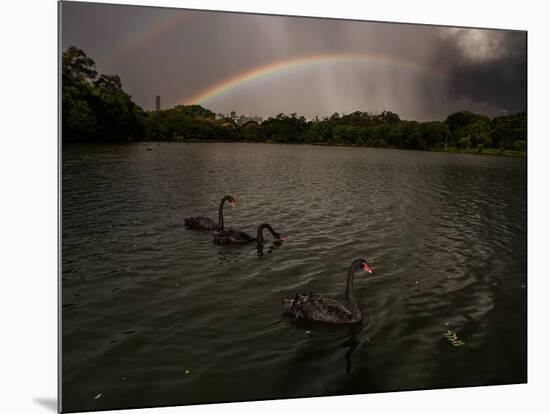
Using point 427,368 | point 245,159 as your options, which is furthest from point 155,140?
point 427,368

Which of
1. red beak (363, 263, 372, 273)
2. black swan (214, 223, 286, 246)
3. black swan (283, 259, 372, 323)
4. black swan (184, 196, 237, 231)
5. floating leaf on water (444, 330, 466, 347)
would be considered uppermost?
black swan (184, 196, 237, 231)

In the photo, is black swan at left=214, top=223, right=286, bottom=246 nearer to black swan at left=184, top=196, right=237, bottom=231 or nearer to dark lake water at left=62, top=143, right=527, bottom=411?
dark lake water at left=62, top=143, right=527, bottom=411

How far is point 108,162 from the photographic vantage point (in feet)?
23.5

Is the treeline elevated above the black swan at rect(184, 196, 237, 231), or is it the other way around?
the treeline

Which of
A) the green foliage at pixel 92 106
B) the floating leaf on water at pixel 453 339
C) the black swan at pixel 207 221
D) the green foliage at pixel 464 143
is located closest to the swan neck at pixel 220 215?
the black swan at pixel 207 221

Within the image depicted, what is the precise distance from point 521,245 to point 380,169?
6.82 ft

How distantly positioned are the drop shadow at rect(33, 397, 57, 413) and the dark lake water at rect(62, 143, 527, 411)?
31cm

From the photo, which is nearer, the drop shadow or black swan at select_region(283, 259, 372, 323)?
the drop shadow

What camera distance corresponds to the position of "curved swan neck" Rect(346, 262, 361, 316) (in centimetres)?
720

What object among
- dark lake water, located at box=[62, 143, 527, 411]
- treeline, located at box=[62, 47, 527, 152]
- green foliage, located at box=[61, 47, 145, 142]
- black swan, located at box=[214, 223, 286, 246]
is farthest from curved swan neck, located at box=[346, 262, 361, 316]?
green foliage, located at box=[61, 47, 145, 142]

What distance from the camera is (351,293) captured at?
7.27 m

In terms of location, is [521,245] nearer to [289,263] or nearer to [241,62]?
[289,263]

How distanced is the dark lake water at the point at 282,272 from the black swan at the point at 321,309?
11cm

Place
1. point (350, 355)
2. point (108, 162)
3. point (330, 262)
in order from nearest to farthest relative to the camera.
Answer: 1. point (350, 355)
2. point (108, 162)
3. point (330, 262)
